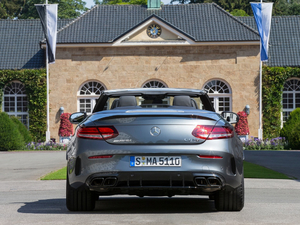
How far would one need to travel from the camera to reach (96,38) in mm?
30312

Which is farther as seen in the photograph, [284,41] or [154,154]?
[284,41]

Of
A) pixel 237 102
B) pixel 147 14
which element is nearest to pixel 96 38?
pixel 147 14

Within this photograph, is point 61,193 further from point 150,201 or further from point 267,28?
point 267,28

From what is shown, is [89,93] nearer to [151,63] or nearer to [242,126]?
[151,63]

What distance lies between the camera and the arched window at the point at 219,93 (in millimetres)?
31016

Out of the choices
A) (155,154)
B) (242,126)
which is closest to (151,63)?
(242,126)

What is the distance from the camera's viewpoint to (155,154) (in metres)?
6.03

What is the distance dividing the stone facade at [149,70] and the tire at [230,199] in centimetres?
2427

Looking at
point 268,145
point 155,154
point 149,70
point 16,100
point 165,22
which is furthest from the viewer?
point 16,100

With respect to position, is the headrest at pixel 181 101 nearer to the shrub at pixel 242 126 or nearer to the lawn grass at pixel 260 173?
the lawn grass at pixel 260 173

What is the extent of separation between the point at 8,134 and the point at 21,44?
1041cm

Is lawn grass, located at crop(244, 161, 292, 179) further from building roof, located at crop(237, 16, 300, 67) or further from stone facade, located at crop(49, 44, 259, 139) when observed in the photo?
building roof, located at crop(237, 16, 300, 67)

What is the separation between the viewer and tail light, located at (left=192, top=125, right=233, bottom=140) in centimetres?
609

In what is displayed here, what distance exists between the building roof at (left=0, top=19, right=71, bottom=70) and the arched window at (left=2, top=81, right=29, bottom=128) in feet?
3.94
